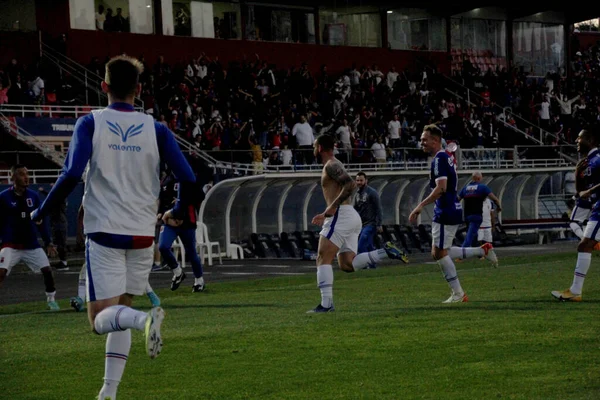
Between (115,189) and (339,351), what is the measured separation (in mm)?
3662

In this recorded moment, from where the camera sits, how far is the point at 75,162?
757 centimetres

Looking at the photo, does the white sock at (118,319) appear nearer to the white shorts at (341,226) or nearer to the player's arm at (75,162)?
the player's arm at (75,162)

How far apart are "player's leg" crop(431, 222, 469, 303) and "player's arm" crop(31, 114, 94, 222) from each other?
8406 mm

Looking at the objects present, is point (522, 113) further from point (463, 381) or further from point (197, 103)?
point (463, 381)

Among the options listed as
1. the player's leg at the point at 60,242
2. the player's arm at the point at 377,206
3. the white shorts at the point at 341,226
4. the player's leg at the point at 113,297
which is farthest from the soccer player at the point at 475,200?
the player's leg at the point at 113,297

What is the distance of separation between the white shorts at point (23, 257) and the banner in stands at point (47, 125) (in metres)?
15.2

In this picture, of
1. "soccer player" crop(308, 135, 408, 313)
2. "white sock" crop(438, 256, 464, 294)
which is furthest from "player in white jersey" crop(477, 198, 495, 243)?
"soccer player" crop(308, 135, 408, 313)

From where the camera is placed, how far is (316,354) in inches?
418

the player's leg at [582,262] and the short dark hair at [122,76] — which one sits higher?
the short dark hair at [122,76]

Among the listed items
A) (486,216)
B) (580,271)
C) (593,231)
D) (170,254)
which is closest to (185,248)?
(170,254)

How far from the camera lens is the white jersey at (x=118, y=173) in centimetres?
769

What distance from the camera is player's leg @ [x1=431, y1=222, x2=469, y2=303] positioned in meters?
15.4

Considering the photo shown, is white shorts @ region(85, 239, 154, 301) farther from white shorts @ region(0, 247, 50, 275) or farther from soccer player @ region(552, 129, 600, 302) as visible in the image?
white shorts @ region(0, 247, 50, 275)

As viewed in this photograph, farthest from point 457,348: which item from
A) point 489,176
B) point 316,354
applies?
point 489,176
